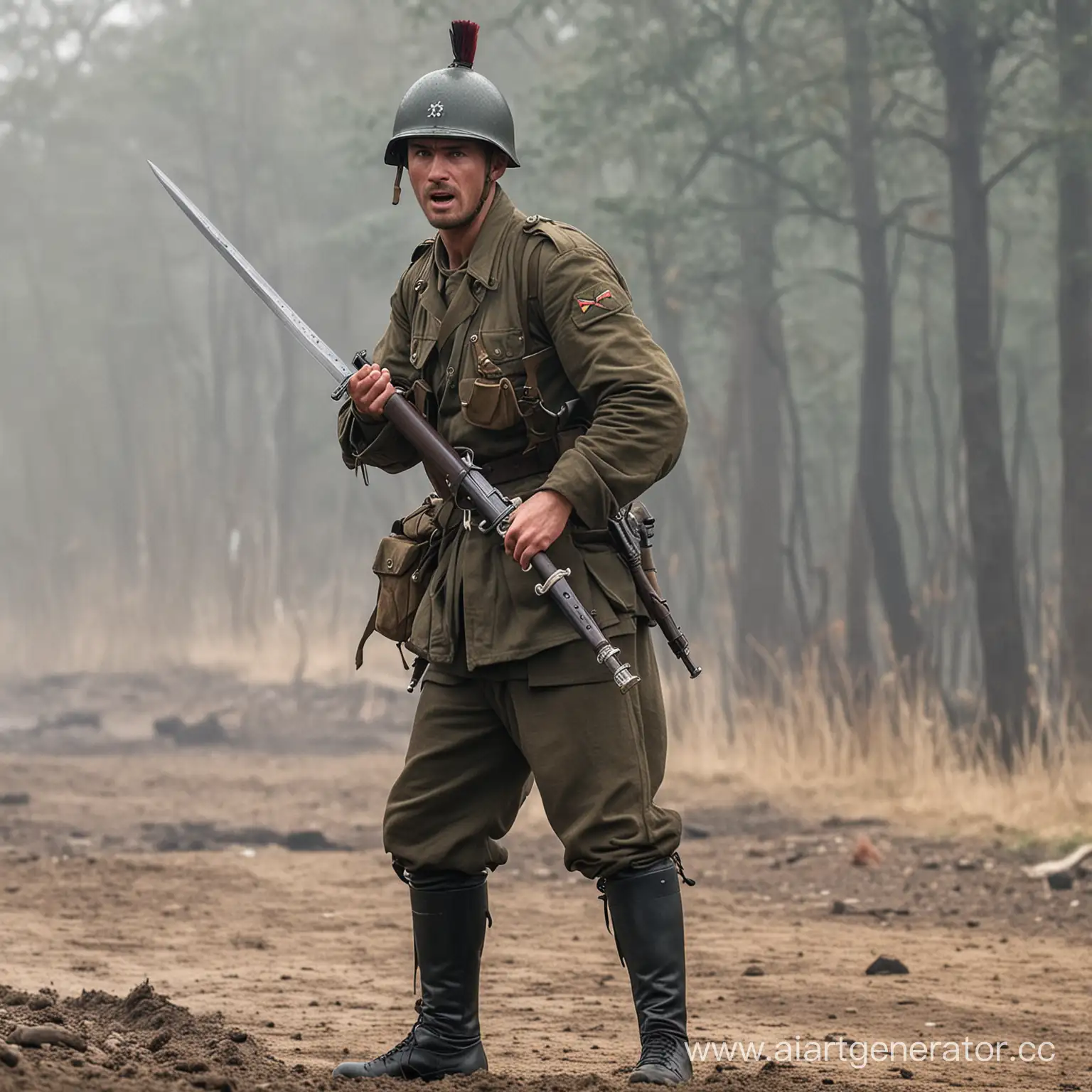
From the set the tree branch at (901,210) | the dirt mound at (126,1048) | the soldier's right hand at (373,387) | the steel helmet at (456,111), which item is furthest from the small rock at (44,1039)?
the tree branch at (901,210)

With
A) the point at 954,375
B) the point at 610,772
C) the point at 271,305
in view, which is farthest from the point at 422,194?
the point at 954,375

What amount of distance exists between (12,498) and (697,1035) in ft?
111

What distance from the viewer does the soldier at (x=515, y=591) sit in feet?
12.8

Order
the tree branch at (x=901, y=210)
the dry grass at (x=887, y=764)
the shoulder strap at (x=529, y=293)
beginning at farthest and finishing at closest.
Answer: the tree branch at (x=901, y=210)
the dry grass at (x=887, y=764)
the shoulder strap at (x=529, y=293)

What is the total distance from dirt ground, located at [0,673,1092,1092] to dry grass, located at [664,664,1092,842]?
0.22 m

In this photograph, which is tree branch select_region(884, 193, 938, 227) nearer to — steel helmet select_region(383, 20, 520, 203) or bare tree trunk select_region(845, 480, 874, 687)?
bare tree trunk select_region(845, 480, 874, 687)

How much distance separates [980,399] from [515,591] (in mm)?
8739

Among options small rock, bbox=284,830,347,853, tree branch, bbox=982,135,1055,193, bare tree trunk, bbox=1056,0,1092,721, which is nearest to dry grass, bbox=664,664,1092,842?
bare tree trunk, bbox=1056,0,1092,721

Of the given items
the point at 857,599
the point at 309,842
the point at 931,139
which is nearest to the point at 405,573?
the point at 309,842

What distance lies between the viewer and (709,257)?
16.2 metres

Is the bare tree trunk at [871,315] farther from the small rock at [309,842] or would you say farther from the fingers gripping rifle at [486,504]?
the fingers gripping rifle at [486,504]

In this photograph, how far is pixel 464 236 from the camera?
4164 mm

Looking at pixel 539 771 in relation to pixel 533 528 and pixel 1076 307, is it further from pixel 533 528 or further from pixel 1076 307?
pixel 1076 307

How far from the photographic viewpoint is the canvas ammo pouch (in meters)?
4.22
